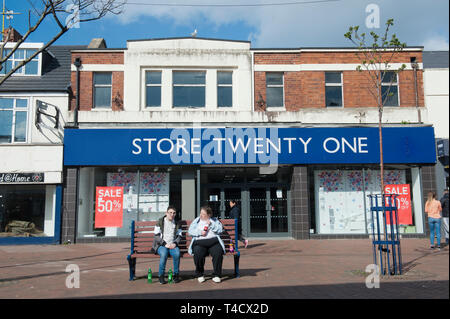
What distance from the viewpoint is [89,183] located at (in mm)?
16172

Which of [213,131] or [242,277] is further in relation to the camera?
[213,131]

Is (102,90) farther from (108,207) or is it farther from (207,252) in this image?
(207,252)

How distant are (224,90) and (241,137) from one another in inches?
97.2

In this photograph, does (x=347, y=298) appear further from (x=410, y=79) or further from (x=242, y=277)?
(x=410, y=79)

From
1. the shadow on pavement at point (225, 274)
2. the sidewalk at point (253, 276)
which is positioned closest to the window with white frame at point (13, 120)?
the sidewalk at point (253, 276)

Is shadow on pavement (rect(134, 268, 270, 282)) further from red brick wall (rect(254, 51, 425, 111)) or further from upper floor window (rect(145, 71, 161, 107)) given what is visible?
upper floor window (rect(145, 71, 161, 107))

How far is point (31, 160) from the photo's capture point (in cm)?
1569

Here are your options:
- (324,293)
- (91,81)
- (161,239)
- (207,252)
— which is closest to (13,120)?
(91,81)

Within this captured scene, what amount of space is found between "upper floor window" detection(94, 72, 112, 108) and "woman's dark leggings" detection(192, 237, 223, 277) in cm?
1109

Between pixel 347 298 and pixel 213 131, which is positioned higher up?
pixel 213 131

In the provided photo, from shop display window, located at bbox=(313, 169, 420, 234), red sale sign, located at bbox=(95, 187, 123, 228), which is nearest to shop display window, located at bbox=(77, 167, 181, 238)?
red sale sign, located at bbox=(95, 187, 123, 228)

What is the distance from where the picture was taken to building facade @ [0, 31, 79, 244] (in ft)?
51.1
